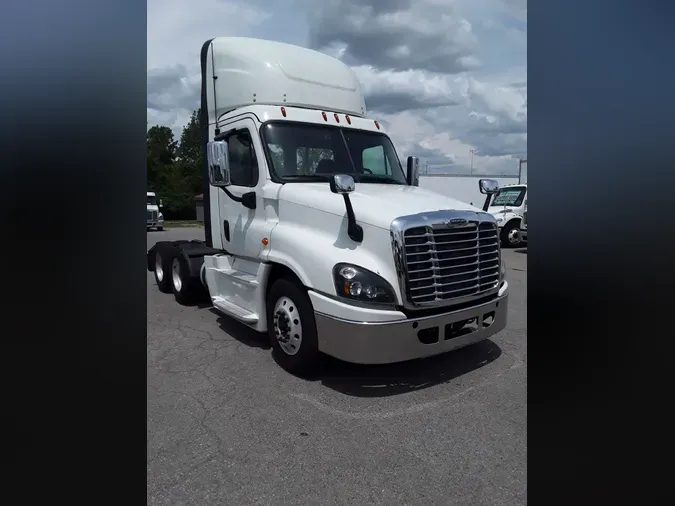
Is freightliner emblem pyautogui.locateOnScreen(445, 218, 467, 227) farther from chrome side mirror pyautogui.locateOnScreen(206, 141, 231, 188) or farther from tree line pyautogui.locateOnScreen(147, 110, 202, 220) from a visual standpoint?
tree line pyautogui.locateOnScreen(147, 110, 202, 220)

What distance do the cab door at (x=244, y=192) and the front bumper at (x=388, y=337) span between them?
1.52 metres

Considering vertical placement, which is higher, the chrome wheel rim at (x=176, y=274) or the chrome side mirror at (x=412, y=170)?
the chrome side mirror at (x=412, y=170)

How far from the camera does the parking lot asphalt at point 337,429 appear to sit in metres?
2.65

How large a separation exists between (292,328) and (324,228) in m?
1.00

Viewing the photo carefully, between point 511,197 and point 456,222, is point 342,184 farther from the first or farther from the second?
point 511,197

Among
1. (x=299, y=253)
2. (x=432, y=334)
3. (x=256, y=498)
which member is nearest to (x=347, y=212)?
(x=299, y=253)

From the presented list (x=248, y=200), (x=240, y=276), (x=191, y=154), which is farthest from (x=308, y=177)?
(x=191, y=154)

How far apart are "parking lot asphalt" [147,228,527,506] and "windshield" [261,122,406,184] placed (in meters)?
2.09

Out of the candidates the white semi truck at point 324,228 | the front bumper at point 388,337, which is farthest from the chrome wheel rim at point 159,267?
the front bumper at point 388,337

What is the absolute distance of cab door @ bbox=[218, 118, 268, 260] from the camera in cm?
514

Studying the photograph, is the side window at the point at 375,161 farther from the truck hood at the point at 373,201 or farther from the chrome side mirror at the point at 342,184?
the chrome side mirror at the point at 342,184

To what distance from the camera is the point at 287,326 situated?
4.43 metres
